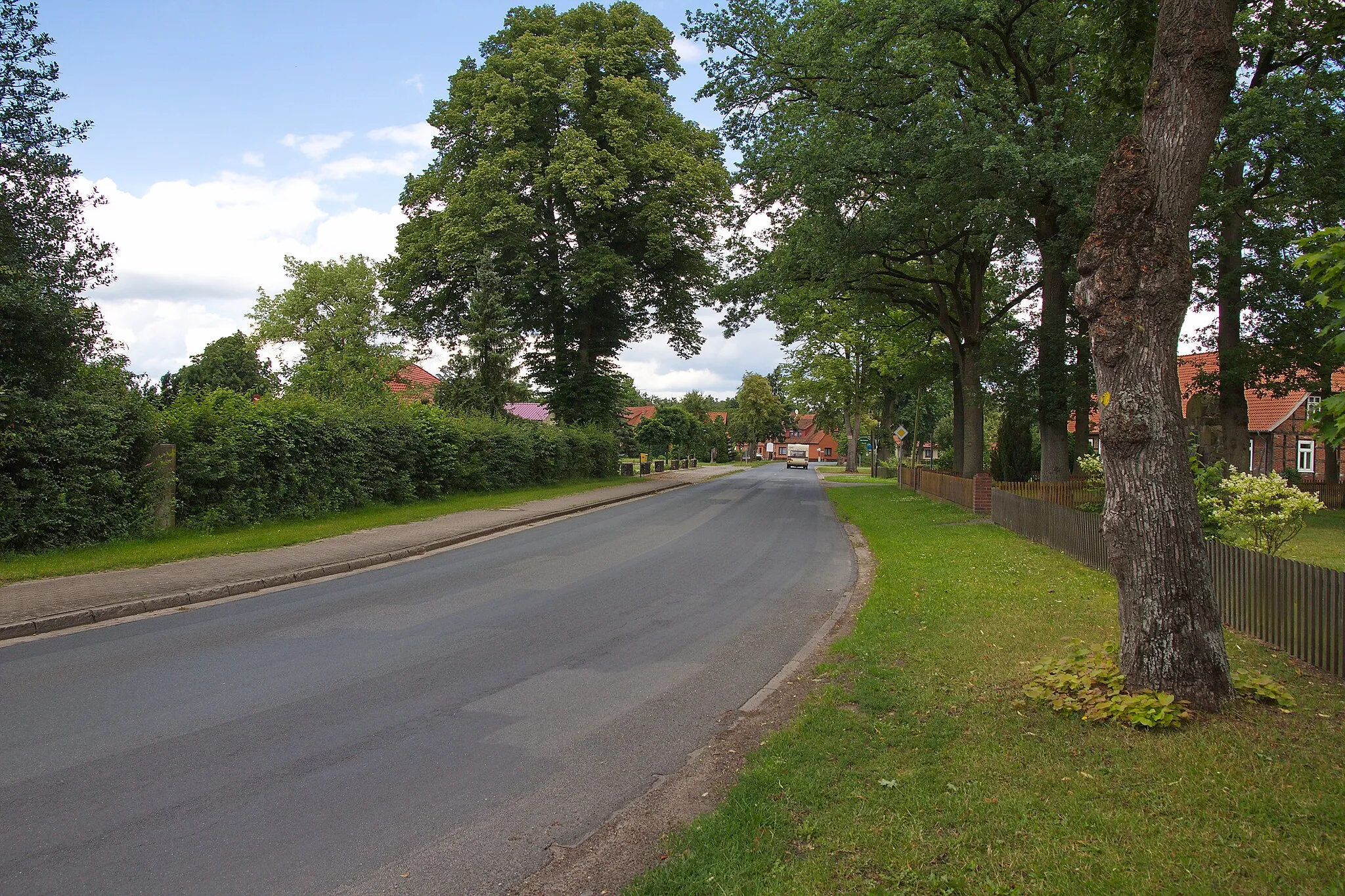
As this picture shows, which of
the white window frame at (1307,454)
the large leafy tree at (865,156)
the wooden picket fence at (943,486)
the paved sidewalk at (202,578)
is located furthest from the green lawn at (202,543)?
the white window frame at (1307,454)

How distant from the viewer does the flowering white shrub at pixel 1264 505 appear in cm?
1046

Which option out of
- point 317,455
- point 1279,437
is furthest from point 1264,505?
point 1279,437

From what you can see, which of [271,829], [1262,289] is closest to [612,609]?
[271,829]

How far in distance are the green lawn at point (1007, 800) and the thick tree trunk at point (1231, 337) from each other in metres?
16.7

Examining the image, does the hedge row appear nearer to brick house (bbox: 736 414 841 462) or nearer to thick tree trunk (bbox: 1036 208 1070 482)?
thick tree trunk (bbox: 1036 208 1070 482)

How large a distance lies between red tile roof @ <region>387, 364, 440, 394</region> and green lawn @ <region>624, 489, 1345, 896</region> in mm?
40458

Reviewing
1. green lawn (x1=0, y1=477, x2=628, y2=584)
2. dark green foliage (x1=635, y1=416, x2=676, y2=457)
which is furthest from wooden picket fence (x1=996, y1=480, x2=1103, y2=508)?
dark green foliage (x1=635, y1=416, x2=676, y2=457)

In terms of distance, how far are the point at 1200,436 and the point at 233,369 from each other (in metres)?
51.0

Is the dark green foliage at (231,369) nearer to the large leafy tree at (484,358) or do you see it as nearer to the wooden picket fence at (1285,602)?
the large leafy tree at (484,358)

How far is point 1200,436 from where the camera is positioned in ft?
49.1

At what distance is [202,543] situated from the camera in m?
13.1

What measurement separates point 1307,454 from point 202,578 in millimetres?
47723

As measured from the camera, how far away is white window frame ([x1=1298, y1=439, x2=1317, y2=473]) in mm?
38906

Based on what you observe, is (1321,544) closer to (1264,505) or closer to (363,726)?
(1264,505)
